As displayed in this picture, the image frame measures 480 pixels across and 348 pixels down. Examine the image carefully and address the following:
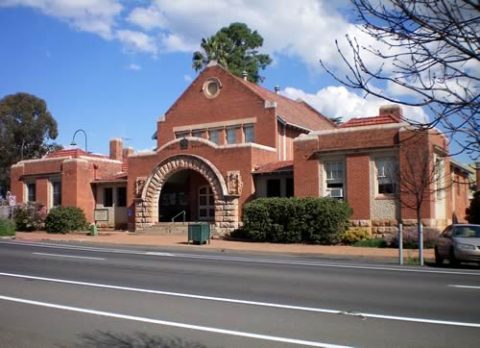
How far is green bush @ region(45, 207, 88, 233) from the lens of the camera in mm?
35906

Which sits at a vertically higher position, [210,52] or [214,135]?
[210,52]

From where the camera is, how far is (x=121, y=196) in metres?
38.5

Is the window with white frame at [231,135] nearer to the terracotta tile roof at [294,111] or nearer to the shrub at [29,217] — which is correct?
the terracotta tile roof at [294,111]

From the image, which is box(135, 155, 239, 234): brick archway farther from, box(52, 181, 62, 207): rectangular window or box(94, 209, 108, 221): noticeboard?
box(52, 181, 62, 207): rectangular window

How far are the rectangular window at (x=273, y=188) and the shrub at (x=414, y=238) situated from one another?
794 cm

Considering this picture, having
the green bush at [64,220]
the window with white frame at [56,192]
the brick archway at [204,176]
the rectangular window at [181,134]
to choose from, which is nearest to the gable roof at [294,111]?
the rectangular window at [181,134]

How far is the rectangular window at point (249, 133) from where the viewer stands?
3528 centimetres

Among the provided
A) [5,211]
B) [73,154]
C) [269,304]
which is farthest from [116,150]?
[269,304]

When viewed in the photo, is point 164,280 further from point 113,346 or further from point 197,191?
point 197,191

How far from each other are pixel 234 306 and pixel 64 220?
27969 mm

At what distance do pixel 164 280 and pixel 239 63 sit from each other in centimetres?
4855

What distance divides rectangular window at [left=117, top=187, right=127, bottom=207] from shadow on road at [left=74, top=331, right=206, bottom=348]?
101 feet

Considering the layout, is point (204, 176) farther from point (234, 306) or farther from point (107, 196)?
point (234, 306)

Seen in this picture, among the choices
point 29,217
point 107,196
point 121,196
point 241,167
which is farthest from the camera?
point 107,196
